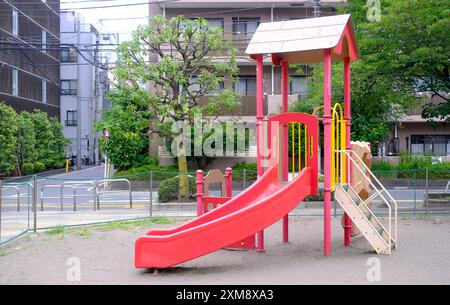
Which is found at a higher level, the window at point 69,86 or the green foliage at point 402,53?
the window at point 69,86

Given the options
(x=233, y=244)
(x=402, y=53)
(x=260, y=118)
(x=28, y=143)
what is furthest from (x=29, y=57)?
(x=233, y=244)

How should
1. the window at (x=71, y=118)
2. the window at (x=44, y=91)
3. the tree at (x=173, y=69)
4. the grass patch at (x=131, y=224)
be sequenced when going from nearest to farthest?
the grass patch at (x=131, y=224), the tree at (x=173, y=69), the window at (x=44, y=91), the window at (x=71, y=118)

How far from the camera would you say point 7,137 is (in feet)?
101

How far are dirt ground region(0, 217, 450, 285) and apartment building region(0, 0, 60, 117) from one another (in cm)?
2352

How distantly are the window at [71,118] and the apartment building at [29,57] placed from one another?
4.66 metres

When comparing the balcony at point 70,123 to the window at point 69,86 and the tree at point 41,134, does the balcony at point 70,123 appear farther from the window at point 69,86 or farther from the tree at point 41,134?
the tree at point 41,134

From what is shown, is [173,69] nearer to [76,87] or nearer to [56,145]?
[56,145]

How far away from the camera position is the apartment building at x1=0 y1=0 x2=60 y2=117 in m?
36.9

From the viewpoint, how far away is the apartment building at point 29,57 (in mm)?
36938

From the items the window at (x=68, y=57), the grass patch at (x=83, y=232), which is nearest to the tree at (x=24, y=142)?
the window at (x=68, y=57)

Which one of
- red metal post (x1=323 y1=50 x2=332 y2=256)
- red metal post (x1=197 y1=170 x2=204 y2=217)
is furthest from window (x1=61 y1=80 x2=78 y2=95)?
red metal post (x1=323 y1=50 x2=332 y2=256)

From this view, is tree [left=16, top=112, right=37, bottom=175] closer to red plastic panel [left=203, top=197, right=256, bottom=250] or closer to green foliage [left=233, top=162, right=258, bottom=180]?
green foliage [left=233, top=162, right=258, bottom=180]

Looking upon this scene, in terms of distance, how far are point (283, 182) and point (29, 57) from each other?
1395 inches
